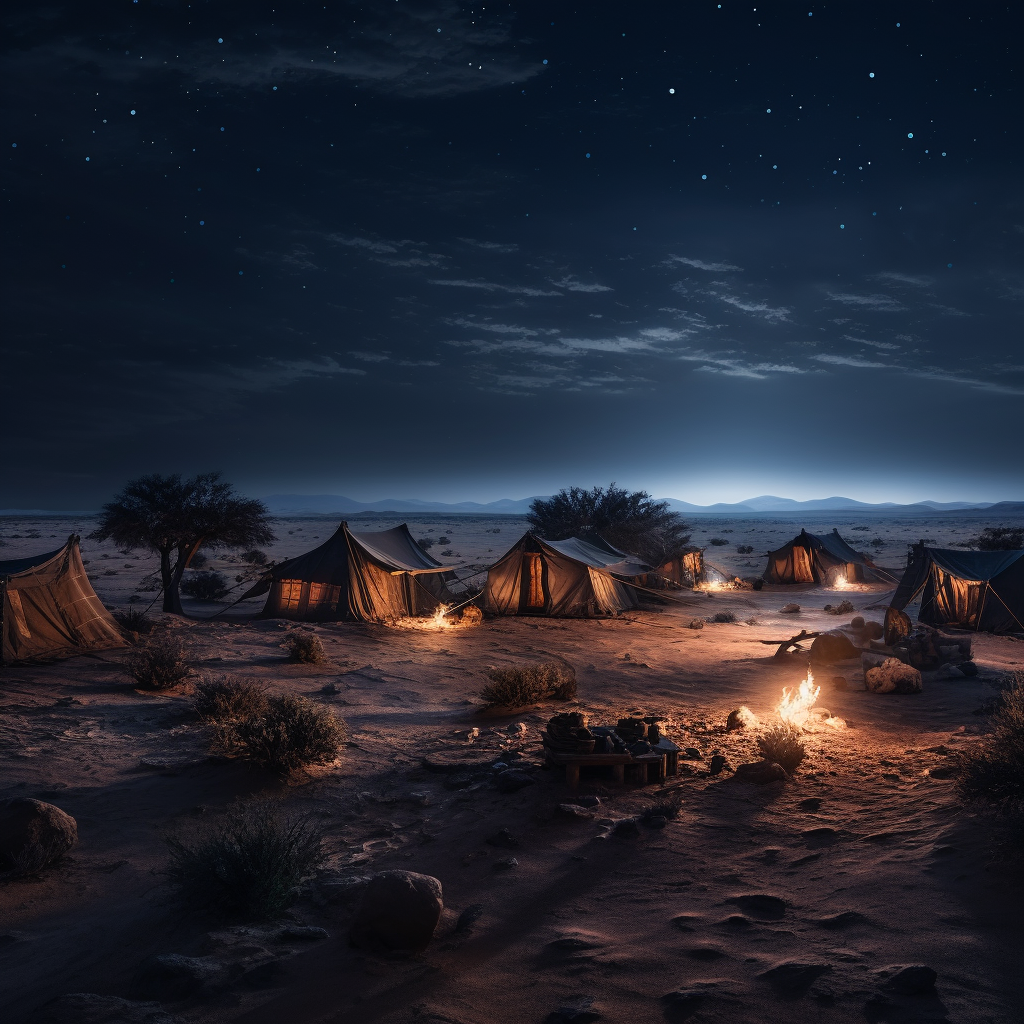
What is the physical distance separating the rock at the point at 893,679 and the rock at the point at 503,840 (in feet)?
27.6

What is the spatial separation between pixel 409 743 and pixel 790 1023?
6.70 metres

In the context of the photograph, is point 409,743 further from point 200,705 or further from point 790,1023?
point 790,1023

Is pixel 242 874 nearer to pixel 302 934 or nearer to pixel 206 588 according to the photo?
pixel 302 934

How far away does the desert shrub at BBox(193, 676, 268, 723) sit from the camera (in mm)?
9922

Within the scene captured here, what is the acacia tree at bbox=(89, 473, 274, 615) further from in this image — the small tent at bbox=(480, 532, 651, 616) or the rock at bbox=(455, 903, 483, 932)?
the rock at bbox=(455, 903, 483, 932)

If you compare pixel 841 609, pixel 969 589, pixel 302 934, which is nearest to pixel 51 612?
pixel 302 934

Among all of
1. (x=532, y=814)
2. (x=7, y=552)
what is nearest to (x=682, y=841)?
(x=532, y=814)

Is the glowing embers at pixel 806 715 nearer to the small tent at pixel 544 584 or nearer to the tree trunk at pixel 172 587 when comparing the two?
the small tent at pixel 544 584

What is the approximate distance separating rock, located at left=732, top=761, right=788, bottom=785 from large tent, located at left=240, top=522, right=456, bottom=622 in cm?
1402

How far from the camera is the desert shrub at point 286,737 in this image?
26.0ft

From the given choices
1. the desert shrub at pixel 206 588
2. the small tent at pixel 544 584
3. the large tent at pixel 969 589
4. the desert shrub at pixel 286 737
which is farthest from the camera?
the desert shrub at pixel 206 588

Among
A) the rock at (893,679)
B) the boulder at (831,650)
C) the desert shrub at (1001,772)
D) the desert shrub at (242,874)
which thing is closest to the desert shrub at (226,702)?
the desert shrub at (242,874)

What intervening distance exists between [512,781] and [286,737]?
9.03 feet

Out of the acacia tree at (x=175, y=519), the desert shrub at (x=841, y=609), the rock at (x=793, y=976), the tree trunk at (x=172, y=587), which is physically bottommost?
the desert shrub at (x=841, y=609)
